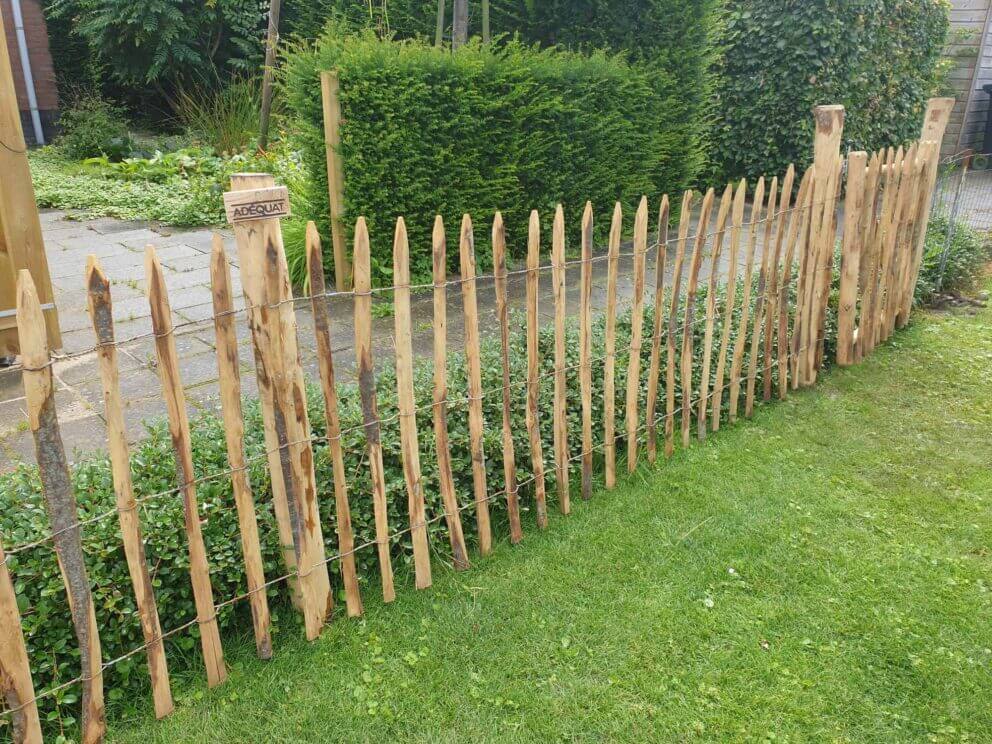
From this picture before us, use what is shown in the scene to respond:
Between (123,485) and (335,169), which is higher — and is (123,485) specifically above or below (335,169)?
below

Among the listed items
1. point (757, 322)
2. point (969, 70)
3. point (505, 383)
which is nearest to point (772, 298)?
point (757, 322)

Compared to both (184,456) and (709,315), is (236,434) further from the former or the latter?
(709,315)

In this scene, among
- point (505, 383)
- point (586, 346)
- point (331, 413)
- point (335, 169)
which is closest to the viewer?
point (331, 413)

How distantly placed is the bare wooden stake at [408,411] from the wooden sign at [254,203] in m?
A: 0.37

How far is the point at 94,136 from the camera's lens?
443 inches

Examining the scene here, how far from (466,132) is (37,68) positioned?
11.5 m

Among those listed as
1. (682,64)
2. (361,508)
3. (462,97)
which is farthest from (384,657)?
(682,64)

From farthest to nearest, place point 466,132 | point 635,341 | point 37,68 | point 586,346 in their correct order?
point 37,68 → point 466,132 → point 635,341 → point 586,346

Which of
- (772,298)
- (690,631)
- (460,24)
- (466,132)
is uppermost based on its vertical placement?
(460,24)

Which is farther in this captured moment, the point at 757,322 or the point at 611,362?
the point at 757,322

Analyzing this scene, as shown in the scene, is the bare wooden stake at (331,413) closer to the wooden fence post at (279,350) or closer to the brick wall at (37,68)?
the wooden fence post at (279,350)

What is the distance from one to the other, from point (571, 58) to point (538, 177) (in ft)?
4.40

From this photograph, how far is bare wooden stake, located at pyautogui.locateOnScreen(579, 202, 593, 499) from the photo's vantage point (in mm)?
3096

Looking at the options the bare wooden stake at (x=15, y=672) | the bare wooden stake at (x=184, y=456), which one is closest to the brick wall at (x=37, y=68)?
the bare wooden stake at (x=184, y=456)
